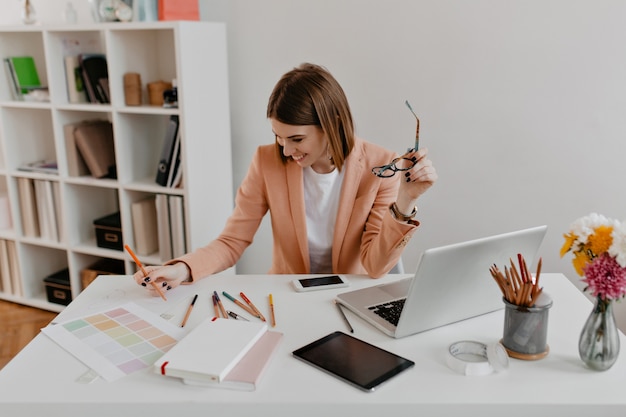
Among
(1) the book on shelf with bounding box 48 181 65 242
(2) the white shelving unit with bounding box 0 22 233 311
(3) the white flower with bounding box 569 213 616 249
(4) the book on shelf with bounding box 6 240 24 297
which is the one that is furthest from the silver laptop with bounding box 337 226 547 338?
(4) the book on shelf with bounding box 6 240 24 297

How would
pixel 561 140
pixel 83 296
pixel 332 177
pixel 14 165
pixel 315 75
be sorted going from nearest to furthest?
1. pixel 83 296
2. pixel 315 75
3. pixel 332 177
4. pixel 561 140
5. pixel 14 165

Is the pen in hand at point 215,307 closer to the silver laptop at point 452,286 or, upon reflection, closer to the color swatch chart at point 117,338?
the color swatch chart at point 117,338

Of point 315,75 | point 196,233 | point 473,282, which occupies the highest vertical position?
point 315,75

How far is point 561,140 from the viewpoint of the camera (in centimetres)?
248

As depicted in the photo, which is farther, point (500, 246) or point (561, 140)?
point (561, 140)

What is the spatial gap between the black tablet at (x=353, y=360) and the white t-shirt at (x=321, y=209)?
2.26 feet

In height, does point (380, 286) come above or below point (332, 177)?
below

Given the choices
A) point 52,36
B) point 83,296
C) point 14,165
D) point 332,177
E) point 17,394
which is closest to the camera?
point 17,394

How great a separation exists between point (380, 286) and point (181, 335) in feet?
1.77

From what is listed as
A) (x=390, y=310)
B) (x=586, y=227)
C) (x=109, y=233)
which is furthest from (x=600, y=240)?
(x=109, y=233)

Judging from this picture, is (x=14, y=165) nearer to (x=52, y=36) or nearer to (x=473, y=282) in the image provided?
(x=52, y=36)

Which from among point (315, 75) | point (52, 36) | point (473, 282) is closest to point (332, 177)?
point (315, 75)

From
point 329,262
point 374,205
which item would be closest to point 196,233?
point 329,262

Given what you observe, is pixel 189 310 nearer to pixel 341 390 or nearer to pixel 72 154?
pixel 341 390
